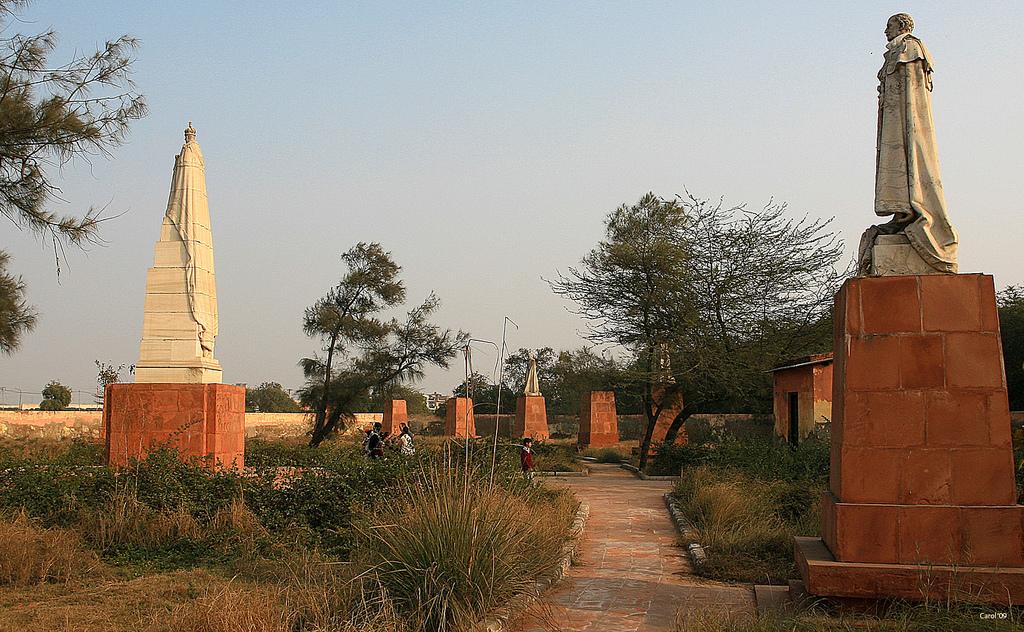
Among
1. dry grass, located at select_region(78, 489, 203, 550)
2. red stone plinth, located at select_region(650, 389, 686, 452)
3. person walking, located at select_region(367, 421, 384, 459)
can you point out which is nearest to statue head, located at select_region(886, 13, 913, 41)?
dry grass, located at select_region(78, 489, 203, 550)

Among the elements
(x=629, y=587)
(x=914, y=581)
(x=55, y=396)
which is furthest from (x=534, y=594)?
(x=55, y=396)

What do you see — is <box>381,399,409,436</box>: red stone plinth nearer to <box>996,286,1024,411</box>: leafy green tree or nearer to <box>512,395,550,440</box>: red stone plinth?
<box>512,395,550,440</box>: red stone plinth

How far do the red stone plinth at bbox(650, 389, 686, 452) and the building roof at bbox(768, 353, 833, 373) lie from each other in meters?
3.14

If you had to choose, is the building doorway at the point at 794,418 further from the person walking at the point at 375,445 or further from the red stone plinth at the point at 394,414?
the red stone plinth at the point at 394,414

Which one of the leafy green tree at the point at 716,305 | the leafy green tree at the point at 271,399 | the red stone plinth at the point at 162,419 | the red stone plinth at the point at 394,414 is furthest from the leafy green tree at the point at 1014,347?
the leafy green tree at the point at 271,399

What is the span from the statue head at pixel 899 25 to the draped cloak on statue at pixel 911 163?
58 mm

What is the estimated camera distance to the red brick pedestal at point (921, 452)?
20.2ft

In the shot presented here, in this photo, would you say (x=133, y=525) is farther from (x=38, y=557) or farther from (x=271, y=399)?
(x=271, y=399)

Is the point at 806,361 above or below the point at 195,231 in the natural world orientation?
below

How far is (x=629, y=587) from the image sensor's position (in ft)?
25.4

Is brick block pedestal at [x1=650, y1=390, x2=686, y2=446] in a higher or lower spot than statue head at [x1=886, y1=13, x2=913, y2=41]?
lower

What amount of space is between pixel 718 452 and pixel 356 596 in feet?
39.6

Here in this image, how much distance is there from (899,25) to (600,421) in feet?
82.0

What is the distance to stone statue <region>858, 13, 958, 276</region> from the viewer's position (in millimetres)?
6652
